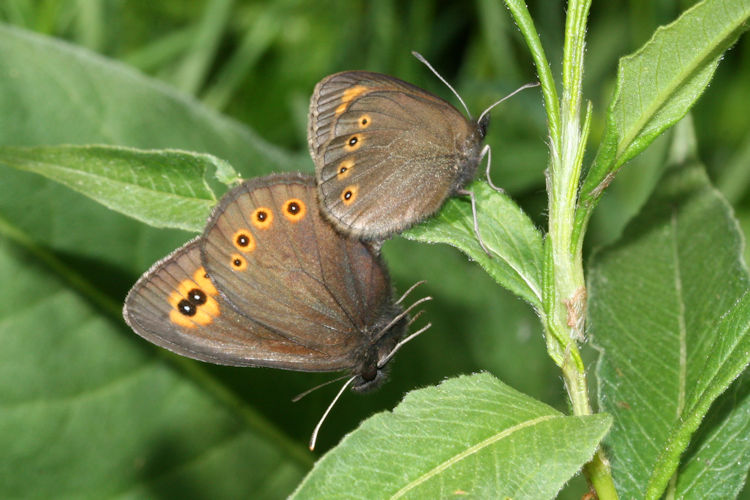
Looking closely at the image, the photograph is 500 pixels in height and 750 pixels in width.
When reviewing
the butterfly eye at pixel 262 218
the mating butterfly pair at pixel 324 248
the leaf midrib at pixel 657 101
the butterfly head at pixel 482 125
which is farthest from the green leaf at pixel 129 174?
the butterfly head at pixel 482 125

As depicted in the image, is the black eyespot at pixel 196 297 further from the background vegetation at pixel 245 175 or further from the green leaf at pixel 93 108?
the green leaf at pixel 93 108

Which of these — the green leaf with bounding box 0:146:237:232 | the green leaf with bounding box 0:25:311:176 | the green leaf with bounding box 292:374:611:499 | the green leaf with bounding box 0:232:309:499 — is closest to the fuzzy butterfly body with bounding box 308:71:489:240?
the green leaf with bounding box 0:146:237:232

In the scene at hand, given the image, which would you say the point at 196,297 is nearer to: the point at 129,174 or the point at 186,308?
the point at 186,308

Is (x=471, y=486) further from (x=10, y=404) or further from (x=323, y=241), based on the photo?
(x=10, y=404)

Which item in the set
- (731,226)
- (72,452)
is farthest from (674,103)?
(72,452)

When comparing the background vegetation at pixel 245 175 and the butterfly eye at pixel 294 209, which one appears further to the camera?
the background vegetation at pixel 245 175

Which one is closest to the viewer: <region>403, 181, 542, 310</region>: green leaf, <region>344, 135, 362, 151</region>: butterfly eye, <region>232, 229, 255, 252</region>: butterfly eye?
<region>403, 181, 542, 310</region>: green leaf

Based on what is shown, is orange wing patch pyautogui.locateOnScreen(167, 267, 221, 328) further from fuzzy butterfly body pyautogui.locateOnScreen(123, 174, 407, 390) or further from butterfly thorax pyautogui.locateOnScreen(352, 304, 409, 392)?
butterfly thorax pyautogui.locateOnScreen(352, 304, 409, 392)

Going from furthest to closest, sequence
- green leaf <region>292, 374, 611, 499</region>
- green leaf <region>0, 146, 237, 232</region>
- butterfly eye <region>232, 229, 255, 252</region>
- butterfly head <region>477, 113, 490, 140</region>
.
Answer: butterfly head <region>477, 113, 490, 140</region>
butterfly eye <region>232, 229, 255, 252</region>
green leaf <region>0, 146, 237, 232</region>
green leaf <region>292, 374, 611, 499</region>
